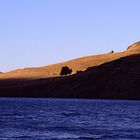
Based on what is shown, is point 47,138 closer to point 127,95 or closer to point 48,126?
point 48,126

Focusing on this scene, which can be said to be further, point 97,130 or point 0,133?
point 97,130

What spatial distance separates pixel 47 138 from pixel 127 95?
138 metres

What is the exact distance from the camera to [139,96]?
196875mm

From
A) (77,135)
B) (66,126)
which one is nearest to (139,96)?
(66,126)

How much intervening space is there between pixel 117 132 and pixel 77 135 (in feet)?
20.2

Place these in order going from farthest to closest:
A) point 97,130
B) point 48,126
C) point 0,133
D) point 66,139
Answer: point 48,126 → point 97,130 → point 0,133 → point 66,139

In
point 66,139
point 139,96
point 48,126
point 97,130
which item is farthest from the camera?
point 139,96

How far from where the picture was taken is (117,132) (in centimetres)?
7038

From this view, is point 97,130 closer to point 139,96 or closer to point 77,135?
point 77,135

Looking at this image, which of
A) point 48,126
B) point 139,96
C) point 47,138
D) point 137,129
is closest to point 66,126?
point 48,126

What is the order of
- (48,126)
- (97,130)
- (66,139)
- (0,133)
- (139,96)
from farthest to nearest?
(139,96) < (48,126) < (97,130) < (0,133) < (66,139)

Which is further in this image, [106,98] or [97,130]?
[106,98]

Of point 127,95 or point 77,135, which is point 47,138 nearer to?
point 77,135

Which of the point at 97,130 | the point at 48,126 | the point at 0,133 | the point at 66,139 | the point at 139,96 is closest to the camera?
the point at 66,139
